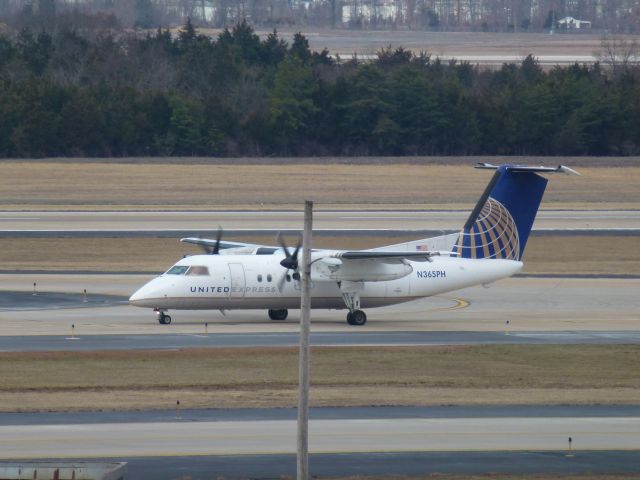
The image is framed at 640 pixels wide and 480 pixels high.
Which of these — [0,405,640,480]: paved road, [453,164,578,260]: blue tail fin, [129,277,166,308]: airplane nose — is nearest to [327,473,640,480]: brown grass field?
[0,405,640,480]: paved road

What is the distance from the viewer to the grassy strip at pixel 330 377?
87.6ft

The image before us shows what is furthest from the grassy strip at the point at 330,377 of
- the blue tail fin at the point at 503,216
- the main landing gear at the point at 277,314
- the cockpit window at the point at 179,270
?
the main landing gear at the point at 277,314

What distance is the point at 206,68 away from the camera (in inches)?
4707

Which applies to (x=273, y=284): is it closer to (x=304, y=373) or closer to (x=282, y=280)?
(x=282, y=280)

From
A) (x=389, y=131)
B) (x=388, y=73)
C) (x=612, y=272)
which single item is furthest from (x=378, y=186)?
(x=612, y=272)

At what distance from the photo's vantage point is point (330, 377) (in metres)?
29.6

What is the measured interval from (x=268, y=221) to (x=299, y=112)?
39.5 metres

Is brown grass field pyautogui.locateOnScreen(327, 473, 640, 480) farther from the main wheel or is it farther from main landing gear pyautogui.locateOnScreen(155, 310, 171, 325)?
main landing gear pyautogui.locateOnScreen(155, 310, 171, 325)

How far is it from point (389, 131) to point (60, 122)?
94.0 feet

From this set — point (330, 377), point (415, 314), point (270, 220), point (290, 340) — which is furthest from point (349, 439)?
point (270, 220)

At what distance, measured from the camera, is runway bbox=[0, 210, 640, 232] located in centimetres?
6525

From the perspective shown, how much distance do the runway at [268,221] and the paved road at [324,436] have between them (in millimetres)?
40279

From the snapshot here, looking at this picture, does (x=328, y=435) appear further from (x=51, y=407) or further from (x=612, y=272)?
(x=612, y=272)

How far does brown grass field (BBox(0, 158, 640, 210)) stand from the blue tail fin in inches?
1492
